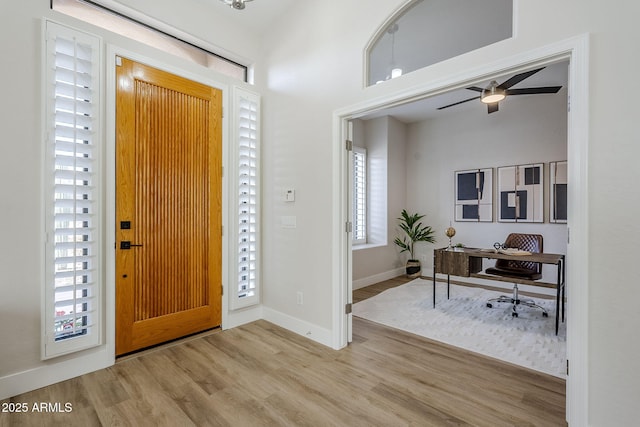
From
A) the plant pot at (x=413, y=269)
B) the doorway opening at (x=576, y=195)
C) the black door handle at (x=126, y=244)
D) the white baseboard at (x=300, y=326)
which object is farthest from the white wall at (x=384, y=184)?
the black door handle at (x=126, y=244)

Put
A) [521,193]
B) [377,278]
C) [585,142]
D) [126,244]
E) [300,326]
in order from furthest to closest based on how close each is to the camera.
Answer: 1. [377,278]
2. [521,193]
3. [300,326]
4. [126,244]
5. [585,142]

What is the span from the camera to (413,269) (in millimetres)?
5828

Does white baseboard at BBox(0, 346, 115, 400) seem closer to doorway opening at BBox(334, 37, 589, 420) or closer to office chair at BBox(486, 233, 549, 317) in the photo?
doorway opening at BBox(334, 37, 589, 420)

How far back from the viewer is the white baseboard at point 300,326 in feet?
9.50

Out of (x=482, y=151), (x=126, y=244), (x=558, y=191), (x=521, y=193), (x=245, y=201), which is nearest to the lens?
(x=126, y=244)

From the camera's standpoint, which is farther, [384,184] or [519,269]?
[384,184]

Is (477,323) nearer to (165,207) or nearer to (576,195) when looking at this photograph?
(576,195)

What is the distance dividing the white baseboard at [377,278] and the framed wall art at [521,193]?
6.94ft

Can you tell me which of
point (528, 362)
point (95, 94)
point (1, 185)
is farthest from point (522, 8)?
point (1, 185)

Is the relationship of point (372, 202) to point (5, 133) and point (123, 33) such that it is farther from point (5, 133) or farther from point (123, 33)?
point (5, 133)

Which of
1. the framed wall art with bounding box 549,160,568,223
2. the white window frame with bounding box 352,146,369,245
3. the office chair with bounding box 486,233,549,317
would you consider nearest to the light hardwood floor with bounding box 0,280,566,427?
the office chair with bounding box 486,233,549,317

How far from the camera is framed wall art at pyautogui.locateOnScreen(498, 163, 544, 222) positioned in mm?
4762

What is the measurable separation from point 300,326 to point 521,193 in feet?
14.2

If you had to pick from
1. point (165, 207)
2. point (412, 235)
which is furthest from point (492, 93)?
point (165, 207)
